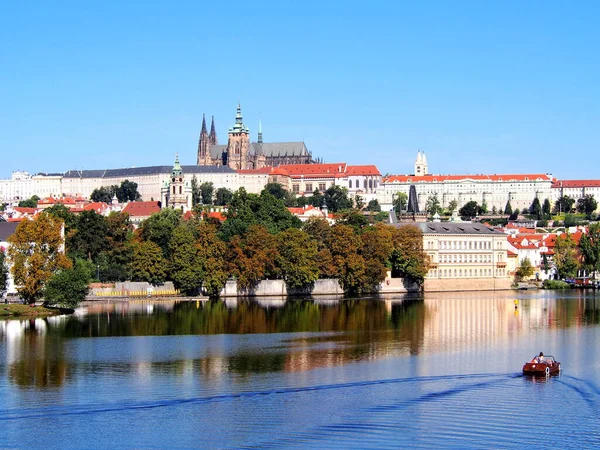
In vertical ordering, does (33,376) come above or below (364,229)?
below

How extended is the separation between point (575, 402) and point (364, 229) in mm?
59270

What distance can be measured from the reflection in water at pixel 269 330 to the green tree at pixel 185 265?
4.40 metres

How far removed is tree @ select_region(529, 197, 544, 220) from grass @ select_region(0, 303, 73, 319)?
4933 inches

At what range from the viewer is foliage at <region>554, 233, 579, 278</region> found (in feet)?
336

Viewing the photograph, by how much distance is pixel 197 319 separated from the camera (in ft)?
188

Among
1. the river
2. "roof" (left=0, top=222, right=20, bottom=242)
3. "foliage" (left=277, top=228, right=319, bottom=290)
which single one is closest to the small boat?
the river

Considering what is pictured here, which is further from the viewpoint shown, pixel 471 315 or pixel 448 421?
pixel 471 315

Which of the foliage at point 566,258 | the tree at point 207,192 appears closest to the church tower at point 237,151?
the tree at point 207,192

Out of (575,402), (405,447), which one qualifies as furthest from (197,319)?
(405,447)

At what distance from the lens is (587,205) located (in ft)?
584

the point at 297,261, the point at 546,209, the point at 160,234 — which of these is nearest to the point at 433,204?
the point at 546,209

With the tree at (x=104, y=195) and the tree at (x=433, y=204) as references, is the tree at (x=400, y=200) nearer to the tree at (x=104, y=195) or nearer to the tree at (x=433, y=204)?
the tree at (x=433, y=204)

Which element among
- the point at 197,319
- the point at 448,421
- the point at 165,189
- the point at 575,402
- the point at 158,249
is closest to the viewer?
the point at 448,421

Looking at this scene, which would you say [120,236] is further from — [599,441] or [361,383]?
[599,441]
